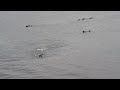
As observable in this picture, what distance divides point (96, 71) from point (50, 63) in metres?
3.85

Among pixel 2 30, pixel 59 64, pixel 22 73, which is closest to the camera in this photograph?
pixel 22 73

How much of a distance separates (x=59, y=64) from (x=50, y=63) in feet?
2.53

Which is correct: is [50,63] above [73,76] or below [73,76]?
above

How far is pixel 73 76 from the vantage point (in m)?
14.2
